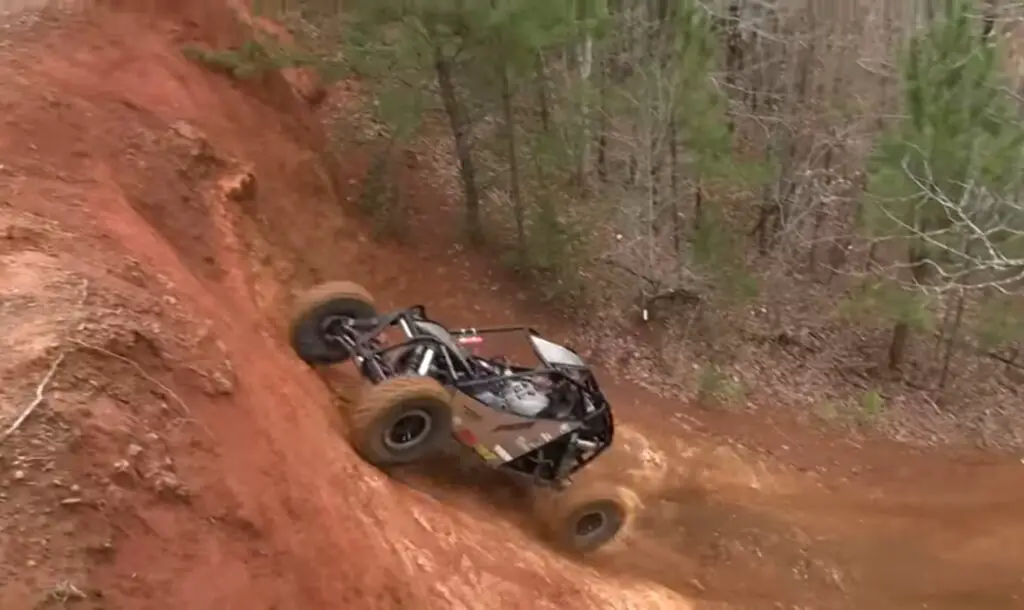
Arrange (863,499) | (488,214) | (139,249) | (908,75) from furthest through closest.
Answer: (488,214) < (908,75) < (863,499) < (139,249)

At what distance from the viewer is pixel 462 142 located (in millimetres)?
11070

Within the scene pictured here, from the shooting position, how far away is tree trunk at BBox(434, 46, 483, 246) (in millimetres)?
10086

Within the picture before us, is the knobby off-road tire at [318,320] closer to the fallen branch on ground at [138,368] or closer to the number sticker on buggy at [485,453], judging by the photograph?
the number sticker on buggy at [485,453]

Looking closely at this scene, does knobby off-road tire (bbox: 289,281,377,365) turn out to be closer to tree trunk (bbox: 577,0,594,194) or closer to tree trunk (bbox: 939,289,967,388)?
tree trunk (bbox: 577,0,594,194)

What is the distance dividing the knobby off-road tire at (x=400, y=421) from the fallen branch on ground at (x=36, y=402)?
8.56 ft

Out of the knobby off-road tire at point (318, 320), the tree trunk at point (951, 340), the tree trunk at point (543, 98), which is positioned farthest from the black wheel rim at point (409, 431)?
the tree trunk at point (951, 340)

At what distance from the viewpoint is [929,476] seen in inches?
403

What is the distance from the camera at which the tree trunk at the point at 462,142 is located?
10086mm

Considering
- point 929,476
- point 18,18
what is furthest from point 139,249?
point 929,476

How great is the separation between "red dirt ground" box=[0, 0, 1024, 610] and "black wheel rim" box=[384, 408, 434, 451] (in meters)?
0.38

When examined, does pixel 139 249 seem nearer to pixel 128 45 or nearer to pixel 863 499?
pixel 128 45

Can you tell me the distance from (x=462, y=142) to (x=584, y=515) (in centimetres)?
538

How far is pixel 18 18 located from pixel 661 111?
7.01 meters

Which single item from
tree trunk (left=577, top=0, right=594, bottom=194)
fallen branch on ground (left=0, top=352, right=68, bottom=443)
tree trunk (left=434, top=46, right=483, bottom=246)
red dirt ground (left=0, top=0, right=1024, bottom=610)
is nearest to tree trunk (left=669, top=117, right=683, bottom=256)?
tree trunk (left=577, top=0, right=594, bottom=194)
